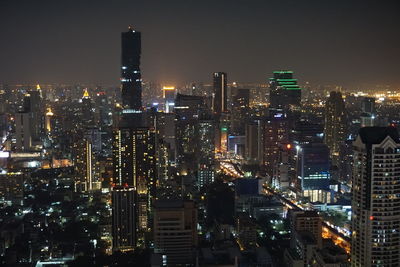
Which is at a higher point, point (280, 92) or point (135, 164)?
point (280, 92)

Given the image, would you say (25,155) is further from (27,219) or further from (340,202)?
(340,202)

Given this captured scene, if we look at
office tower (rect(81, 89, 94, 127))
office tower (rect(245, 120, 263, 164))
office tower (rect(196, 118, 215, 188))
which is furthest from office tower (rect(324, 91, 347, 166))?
office tower (rect(81, 89, 94, 127))

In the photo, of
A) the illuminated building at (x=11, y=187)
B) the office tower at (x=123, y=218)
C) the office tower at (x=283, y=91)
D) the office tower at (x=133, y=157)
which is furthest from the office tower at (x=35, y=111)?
the office tower at (x=123, y=218)

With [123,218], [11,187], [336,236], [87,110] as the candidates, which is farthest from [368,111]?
[87,110]

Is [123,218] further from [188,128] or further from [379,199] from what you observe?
[188,128]

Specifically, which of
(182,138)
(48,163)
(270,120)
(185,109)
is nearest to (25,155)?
(48,163)

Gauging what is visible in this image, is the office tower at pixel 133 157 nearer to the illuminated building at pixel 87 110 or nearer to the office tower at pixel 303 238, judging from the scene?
the office tower at pixel 303 238

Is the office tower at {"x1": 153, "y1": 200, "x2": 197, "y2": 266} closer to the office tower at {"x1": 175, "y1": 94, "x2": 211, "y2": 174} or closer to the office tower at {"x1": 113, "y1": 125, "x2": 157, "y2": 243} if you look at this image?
the office tower at {"x1": 113, "y1": 125, "x2": 157, "y2": 243}
